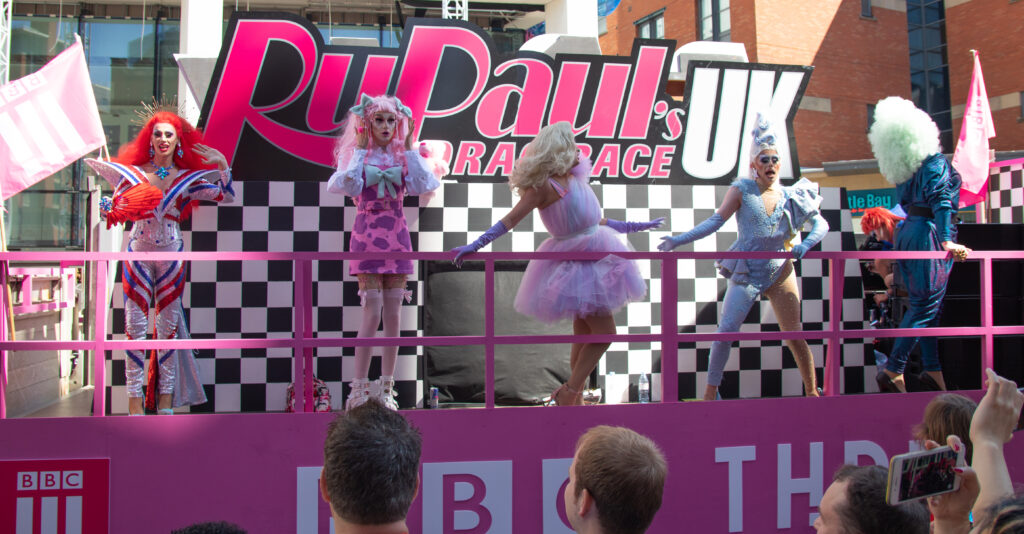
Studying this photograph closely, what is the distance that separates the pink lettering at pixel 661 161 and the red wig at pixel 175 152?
2789 mm

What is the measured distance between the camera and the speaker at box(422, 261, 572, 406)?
4734mm

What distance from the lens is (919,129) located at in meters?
4.50

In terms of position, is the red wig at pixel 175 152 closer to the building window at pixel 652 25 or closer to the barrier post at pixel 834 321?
the barrier post at pixel 834 321

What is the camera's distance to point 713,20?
20.9m

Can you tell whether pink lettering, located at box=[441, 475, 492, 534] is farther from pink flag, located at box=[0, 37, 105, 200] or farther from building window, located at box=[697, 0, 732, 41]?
building window, located at box=[697, 0, 732, 41]

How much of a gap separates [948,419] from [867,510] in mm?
697

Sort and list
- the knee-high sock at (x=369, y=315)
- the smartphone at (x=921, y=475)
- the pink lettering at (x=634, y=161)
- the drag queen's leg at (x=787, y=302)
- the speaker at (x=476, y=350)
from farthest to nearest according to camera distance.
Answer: the pink lettering at (x=634, y=161)
the speaker at (x=476, y=350)
the drag queen's leg at (x=787, y=302)
the knee-high sock at (x=369, y=315)
the smartphone at (x=921, y=475)

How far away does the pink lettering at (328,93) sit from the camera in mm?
4992

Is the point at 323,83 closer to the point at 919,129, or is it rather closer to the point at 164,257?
the point at 164,257

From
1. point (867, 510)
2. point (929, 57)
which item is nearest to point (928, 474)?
point (867, 510)

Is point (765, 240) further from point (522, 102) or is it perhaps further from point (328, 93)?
point (328, 93)

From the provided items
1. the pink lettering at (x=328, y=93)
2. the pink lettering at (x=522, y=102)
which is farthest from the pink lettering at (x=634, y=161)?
the pink lettering at (x=328, y=93)

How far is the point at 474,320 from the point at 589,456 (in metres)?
3.09

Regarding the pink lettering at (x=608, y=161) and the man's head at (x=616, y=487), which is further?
the pink lettering at (x=608, y=161)
